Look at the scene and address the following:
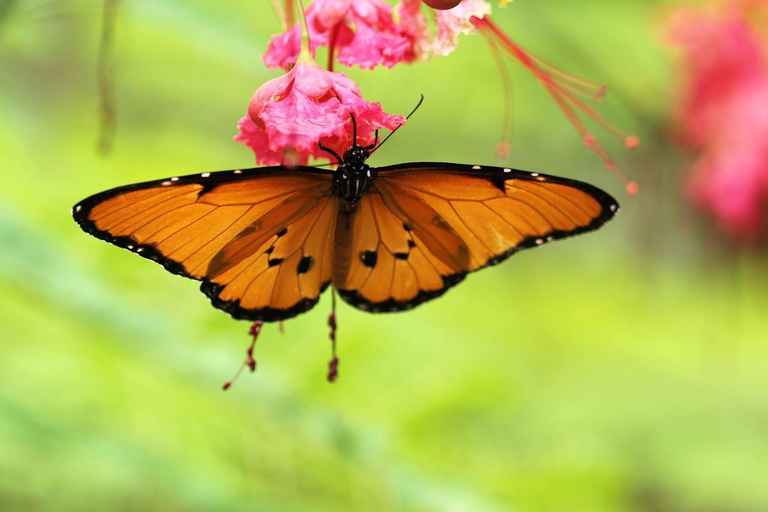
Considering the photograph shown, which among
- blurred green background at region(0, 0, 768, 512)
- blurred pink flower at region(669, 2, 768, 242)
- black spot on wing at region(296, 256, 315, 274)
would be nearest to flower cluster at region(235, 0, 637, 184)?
black spot on wing at region(296, 256, 315, 274)

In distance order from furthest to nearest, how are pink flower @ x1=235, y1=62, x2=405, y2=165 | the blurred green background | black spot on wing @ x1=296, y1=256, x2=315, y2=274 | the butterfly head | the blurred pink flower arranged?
the blurred pink flower < the blurred green background < black spot on wing @ x1=296, y1=256, x2=315, y2=274 < the butterfly head < pink flower @ x1=235, y1=62, x2=405, y2=165

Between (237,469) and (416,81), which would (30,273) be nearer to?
(237,469)

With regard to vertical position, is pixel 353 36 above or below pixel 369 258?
above

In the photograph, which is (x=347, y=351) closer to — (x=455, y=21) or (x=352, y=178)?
(x=352, y=178)

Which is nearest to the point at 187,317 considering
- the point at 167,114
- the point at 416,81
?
the point at 416,81

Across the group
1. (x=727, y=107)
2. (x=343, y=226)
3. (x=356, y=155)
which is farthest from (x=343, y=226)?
(x=727, y=107)

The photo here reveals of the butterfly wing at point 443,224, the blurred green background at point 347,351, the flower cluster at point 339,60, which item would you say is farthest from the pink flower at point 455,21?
the blurred green background at point 347,351

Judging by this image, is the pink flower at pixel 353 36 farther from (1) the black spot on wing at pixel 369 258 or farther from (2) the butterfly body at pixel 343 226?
(1) the black spot on wing at pixel 369 258

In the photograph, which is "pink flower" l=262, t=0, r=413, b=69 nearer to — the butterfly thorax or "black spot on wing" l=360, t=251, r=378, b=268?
the butterfly thorax
